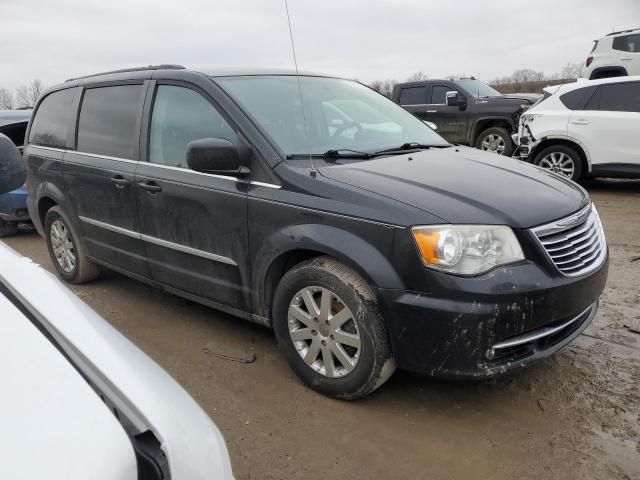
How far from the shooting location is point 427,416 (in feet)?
8.92

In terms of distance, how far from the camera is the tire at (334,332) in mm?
2562

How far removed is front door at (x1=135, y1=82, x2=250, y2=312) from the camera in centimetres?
314

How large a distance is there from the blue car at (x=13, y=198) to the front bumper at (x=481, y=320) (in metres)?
5.71

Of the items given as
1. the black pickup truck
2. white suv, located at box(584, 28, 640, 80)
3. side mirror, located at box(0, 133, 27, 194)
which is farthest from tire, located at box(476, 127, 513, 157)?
side mirror, located at box(0, 133, 27, 194)

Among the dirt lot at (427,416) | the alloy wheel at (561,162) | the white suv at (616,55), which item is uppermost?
the white suv at (616,55)

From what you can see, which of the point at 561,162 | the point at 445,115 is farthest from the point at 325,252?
the point at 445,115

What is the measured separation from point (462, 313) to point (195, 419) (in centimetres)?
138

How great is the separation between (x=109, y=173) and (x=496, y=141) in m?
8.87

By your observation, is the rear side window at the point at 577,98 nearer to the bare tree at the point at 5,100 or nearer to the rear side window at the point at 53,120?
the rear side window at the point at 53,120

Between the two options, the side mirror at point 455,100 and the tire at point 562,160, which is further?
the side mirror at point 455,100

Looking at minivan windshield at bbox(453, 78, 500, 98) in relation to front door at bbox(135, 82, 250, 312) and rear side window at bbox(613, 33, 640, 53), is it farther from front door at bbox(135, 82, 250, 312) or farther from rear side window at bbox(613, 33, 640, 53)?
front door at bbox(135, 82, 250, 312)

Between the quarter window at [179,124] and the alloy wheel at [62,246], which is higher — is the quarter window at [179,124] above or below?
above

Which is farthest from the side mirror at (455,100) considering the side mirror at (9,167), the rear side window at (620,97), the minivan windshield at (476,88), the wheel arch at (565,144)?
the side mirror at (9,167)

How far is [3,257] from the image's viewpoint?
1.70 metres
